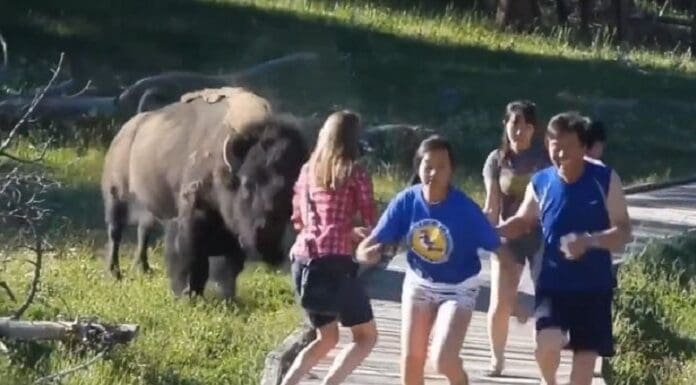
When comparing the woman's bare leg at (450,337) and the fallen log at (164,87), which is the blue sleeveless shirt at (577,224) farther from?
the fallen log at (164,87)

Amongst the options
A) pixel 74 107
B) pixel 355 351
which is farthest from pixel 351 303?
pixel 74 107

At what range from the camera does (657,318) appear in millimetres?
14398

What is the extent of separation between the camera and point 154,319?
12625 mm

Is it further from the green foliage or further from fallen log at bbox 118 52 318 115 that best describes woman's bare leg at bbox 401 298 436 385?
fallen log at bbox 118 52 318 115

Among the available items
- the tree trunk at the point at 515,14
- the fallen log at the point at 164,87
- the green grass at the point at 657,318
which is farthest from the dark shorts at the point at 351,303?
the tree trunk at the point at 515,14

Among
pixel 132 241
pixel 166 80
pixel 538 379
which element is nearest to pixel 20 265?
pixel 132 241

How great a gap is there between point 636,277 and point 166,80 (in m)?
8.79

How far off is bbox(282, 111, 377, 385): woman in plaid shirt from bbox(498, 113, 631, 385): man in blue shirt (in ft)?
2.60

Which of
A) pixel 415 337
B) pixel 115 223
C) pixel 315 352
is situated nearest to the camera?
pixel 415 337

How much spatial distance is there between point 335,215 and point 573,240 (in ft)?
4.12

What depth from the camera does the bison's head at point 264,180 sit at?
1228 centimetres

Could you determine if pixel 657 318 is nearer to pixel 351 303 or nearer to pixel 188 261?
pixel 188 261

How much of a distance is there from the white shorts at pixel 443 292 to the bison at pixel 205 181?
3.07 meters

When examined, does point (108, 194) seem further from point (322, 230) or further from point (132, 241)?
point (322, 230)
